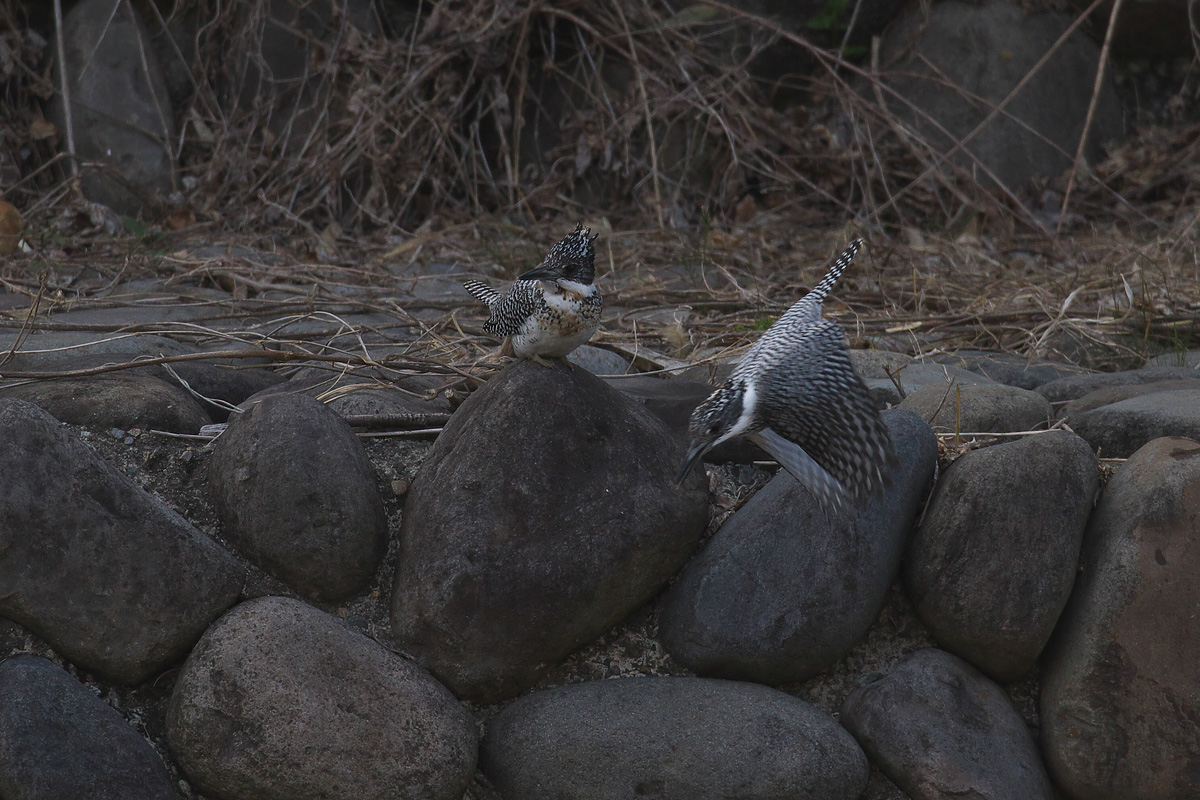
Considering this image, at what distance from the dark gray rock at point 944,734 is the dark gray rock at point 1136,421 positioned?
0.84 m

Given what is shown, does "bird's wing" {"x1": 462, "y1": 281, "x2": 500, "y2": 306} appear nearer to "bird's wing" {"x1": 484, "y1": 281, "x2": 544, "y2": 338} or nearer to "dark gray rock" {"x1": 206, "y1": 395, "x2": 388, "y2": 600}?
"bird's wing" {"x1": 484, "y1": 281, "x2": 544, "y2": 338}

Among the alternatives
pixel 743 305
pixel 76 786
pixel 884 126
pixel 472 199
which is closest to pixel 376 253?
pixel 472 199

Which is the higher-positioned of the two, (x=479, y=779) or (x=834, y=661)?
(x=834, y=661)

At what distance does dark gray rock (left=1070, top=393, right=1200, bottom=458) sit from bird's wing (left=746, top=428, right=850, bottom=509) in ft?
3.72

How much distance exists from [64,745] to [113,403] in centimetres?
99

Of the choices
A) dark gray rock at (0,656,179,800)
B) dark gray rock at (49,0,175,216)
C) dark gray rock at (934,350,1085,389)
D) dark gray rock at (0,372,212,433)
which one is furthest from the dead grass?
dark gray rock at (0,656,179,800)

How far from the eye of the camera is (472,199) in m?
6.98

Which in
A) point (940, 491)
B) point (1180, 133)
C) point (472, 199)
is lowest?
point (472, 199)

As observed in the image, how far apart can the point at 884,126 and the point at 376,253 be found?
3319 mm

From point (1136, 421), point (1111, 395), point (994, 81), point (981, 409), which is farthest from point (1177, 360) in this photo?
point (994, 81)

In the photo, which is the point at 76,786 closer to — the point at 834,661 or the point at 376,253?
the point at 834,661

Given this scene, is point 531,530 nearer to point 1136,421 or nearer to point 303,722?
point 303,722

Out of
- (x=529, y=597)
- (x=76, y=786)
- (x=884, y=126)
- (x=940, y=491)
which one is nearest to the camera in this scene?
(x=76, y=786)

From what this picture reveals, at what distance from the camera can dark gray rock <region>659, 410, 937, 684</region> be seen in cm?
274
